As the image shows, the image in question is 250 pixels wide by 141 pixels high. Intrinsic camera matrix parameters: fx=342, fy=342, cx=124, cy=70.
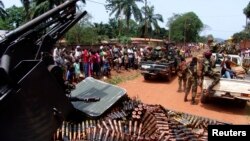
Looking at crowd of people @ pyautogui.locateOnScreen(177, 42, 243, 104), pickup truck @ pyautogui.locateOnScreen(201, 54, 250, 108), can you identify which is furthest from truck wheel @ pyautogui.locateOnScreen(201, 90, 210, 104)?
crowd of people @ pyautogui.locateOnScreen(177, 42, 243, 104)

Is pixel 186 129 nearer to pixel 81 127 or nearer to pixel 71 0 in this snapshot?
pixel 81 127

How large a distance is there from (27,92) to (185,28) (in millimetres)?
90035

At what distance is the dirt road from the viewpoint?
1255 cm

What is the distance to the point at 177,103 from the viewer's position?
47.3 ft

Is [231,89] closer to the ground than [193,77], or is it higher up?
closer to the ground

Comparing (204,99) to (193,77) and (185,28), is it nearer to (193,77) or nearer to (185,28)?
(193,77)

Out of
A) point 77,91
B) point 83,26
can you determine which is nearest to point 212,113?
point 77,91

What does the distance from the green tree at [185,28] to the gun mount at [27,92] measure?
87.8m

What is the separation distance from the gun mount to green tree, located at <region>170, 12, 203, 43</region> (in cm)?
8783

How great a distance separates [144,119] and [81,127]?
164cm

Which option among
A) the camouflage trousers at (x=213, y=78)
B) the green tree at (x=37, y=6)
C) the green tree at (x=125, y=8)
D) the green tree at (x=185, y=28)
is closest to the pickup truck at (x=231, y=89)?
the camouflage trousers at (x=213, y=78)

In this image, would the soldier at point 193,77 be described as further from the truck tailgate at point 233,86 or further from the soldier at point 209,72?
the truck tailgate at point 233,86

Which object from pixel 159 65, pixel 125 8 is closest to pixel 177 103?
pixel 159 65

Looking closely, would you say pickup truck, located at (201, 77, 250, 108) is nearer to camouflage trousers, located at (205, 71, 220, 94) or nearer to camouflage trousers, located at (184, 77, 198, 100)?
camouflage trousers, located at (205, 71, 220, 94)
